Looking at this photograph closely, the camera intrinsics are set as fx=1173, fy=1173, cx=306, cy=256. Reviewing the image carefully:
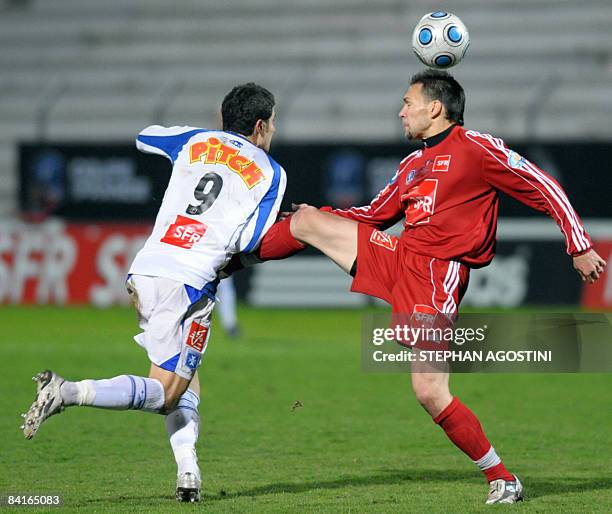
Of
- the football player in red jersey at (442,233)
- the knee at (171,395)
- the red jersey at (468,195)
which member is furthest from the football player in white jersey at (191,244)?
the red jersey at (468,195)

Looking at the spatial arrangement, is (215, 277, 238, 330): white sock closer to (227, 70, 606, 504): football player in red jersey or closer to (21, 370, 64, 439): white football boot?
(227, 70, 606, 504): football player in red jersey

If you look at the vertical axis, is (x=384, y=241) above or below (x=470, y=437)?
above

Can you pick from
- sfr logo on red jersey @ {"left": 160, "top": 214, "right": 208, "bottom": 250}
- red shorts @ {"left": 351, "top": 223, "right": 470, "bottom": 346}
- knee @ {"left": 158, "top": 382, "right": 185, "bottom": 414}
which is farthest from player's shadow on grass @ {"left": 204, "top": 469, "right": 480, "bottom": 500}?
sfr logo on red jersey @ {"left": 160, "top": 214, "right": 208, "bottom": 250}

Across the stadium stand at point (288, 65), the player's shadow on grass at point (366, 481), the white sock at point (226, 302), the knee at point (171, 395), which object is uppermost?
the stadium stand at point (288, 65)

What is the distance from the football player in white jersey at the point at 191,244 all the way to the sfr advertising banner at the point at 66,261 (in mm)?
12169

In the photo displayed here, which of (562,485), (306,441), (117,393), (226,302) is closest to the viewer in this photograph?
(117,393)

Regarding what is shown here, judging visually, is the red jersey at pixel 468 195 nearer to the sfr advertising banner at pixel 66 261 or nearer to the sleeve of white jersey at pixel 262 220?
the sleeve of white jersey at pixel 262 220

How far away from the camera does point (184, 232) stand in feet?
18.9

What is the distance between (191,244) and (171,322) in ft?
1.32

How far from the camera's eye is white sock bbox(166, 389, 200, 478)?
18.9 feet

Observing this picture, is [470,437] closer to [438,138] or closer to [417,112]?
[438,138]

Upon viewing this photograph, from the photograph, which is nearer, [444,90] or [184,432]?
[184,432]

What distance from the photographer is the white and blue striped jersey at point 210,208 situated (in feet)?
18.8

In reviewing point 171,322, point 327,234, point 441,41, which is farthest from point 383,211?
point 171,322
